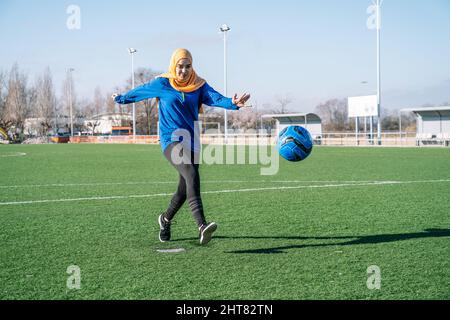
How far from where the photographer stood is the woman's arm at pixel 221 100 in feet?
A: 20.2

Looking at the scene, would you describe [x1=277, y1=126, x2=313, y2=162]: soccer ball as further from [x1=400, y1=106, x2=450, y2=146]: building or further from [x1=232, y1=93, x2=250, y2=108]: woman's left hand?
[x1=400, y1=106, x2=450, y2=146]: building

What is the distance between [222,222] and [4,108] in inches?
3375

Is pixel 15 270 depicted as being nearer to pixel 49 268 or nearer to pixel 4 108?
pixel 49 268

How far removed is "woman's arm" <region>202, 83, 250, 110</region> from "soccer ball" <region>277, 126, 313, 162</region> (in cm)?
138

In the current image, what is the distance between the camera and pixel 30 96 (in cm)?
8750

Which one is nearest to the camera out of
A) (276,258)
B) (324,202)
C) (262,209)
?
(276,258)

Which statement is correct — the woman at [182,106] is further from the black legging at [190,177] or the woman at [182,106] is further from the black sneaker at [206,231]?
the black sneaker at [206,231]

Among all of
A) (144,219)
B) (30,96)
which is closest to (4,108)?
(30,96)

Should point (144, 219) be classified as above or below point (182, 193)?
below

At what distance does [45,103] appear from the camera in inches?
3509

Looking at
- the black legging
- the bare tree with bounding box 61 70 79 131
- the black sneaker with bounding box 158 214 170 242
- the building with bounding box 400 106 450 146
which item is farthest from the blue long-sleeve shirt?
the bare tree with bounding box 61 70 79 131

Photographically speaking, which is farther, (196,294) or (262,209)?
(262,209)

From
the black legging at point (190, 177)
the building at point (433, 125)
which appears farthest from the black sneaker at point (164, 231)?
the building at point (433, 125)
